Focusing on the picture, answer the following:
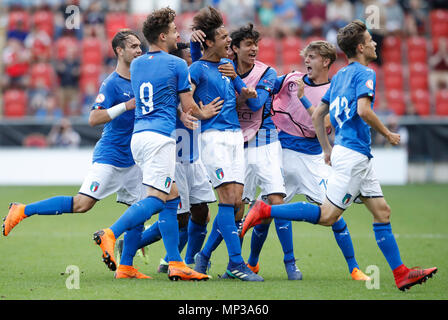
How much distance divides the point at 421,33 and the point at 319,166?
1551 centimetres

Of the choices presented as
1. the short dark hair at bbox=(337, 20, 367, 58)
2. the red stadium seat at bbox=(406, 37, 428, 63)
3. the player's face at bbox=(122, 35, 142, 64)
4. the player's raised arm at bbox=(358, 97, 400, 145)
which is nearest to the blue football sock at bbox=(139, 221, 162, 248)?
the player's face at bbox=(122, 35, 142, 64)

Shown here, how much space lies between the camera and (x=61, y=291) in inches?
222

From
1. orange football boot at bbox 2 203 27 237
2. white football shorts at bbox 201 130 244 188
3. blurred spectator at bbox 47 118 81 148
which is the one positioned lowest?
orange football boot at bbox 2 203 27 237

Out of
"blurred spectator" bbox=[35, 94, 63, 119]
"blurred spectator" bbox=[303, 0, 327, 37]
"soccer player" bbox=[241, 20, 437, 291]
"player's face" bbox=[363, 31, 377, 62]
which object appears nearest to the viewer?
"soccer player" bbox=[241, 20, 437, 291]

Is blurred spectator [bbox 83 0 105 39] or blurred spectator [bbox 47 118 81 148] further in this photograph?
blurred spectator [bbox 83 0 105 39]

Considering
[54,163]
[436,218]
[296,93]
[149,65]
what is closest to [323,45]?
[296,93]

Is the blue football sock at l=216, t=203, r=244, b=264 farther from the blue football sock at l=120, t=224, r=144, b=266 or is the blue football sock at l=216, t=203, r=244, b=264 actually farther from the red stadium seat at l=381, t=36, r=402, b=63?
the red stadium seat at l=381, t=36, r=402, b=63

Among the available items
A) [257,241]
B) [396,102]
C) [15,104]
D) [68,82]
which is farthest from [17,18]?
[257,241]

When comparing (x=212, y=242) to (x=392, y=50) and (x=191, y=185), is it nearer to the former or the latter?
(x=191, y=185)

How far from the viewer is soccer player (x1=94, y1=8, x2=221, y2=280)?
19.9 ft

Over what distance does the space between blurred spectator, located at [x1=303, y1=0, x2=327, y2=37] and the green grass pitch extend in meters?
8.50

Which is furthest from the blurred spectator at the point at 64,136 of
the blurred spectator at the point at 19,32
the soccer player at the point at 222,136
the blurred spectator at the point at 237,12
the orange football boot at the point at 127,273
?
the soccer player at the point at 222,136
